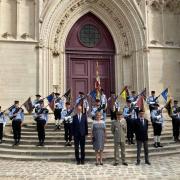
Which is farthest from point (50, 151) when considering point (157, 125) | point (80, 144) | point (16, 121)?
point (157, 125)

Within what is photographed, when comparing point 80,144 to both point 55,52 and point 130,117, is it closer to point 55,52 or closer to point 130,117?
point 130,117

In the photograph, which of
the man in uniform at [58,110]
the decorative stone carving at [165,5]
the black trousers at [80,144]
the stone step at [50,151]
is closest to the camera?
the black trousers at [80,144]

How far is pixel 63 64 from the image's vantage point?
15516mm

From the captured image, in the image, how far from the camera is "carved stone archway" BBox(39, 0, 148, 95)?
14889 mm

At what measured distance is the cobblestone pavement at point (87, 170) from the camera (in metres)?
7.72

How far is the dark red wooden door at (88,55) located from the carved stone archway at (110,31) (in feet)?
1.07

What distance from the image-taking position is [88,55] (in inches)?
632

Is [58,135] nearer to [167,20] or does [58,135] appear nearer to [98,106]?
[98,106]

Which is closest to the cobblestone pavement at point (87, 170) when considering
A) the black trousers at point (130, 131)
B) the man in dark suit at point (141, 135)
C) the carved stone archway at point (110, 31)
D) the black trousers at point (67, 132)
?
the man in dark suit at point (141, 135)

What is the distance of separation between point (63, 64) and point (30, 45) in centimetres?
186

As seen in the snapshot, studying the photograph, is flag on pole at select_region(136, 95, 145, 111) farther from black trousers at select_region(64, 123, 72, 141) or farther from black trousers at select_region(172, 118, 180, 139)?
black trousers at select_region(64, 123, 72, 141)

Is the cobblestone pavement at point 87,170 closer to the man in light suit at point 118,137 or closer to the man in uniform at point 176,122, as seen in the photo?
the man in light suit at point 118,137

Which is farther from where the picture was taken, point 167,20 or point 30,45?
point 167,20

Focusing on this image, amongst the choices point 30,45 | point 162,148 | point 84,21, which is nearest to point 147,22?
point 84,21
